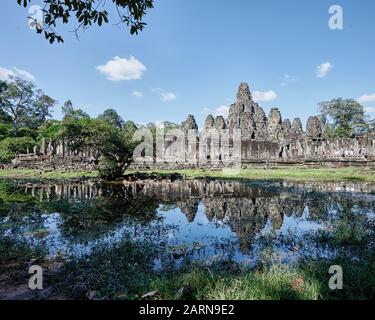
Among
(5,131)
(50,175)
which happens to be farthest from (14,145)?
(50,175)

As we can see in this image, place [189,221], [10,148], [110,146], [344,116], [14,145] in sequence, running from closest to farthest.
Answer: [189,221] → [110,146] → [10,148] → [14,145] → [344,116]

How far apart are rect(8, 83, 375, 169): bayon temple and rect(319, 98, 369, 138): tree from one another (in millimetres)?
18683

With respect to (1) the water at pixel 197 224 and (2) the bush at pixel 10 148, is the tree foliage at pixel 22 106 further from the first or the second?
(1) the water at pixel 197 224

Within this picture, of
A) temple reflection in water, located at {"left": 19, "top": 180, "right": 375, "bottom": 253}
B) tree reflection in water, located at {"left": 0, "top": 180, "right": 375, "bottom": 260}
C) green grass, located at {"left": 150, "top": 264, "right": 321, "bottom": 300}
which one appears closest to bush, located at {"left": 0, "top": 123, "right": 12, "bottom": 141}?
tree reflection in water, located at {"left": 0, "top": 180, "right": 375, "bottom": 260}

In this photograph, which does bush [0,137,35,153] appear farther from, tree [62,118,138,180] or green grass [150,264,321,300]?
green grass [150,264,321,300]

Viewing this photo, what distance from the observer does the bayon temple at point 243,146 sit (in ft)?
121

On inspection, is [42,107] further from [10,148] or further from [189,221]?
[189,221]

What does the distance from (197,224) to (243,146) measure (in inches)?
1546

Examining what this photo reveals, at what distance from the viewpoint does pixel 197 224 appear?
9008 millimetres

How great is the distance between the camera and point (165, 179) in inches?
968

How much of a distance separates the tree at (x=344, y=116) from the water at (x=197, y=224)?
6142 cm

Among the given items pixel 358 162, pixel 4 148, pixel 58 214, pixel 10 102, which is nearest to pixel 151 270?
pixel 58 214

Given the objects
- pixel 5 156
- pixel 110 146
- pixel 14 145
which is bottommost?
pixel 5 156

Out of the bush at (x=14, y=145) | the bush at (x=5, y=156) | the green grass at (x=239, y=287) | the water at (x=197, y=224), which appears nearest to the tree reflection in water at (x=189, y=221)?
the water at (x=197, y=224)
